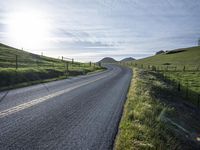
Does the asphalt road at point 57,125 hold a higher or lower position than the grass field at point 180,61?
lower

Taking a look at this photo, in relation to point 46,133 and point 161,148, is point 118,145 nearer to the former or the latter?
point 161,148

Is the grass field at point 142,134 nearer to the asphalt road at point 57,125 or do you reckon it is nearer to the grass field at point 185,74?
the asphalt road at point 57,125

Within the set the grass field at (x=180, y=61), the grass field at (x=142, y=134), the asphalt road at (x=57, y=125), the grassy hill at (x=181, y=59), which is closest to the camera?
the asphalt road at (x=57, y=125)

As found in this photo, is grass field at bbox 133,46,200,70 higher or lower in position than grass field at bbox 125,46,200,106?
higher

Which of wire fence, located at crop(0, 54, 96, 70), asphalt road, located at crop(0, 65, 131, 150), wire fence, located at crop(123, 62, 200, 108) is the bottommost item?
wire fence, located at crop(123, 62, 200, 108)

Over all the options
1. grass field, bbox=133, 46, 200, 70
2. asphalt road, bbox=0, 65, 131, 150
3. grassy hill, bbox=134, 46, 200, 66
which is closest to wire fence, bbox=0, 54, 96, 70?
asphalt road, bbox=0, 65, 131, 150

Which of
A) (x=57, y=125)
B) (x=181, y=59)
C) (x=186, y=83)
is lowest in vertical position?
(x=186, y=83)

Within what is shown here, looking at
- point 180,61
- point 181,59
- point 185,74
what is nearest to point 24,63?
point 185,74

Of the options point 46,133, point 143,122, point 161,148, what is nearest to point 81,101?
point 143,122

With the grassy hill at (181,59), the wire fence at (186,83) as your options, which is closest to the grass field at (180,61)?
the grassy hill at (181,59)

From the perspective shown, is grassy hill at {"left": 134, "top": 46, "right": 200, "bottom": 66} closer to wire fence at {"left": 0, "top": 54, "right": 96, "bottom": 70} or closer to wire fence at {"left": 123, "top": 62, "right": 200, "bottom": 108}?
wire fence at {"left": 123, "top": 62, "right": 200, "bottom": 108}

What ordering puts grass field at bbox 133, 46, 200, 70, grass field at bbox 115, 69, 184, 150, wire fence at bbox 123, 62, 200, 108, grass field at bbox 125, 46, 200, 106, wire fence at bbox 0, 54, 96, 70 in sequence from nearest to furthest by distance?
1. grass field at bbox 115, 69, 184, 150
2. wire fence at bbox 123, 62, 200, 108
3. grass field at bbox 125, 46, 200, 106
4. wire fence at bbox 0, 54, 96, 70
5. grass field at bbox 133, 46, 200, 70

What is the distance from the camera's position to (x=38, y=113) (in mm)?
7805

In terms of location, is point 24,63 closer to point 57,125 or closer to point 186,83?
point 186,83
